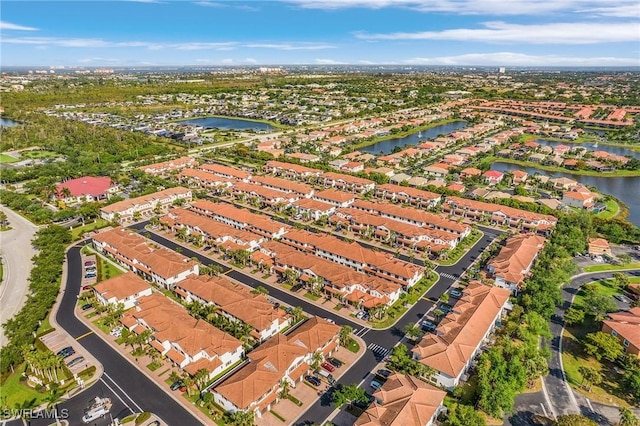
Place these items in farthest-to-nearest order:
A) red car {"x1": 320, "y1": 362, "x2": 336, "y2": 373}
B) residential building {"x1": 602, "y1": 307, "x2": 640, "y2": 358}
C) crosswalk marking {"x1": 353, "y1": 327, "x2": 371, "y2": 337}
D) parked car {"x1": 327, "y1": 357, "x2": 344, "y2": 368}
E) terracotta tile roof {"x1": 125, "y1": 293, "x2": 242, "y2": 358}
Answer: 1. crosswalk marking {"x1": 353, "y1": 327, "x2": 371, "y2": 337}
2. residential building {"x1": 602, "y1": 307, "x2": 640, "y2": 358}
3. parked car {"x1": 327, "y1": 357, "x2": 344, "y2": 368}
4. terracotta tile roof {"x1": 125, "y1": 293, "x2": 242, "y2": 358}
5. red car {"x1": 320, "y1": 362, "x2": 336, "y2": 373}

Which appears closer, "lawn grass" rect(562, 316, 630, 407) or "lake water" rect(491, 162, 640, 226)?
"lawn grass" rect(562, 316, 630, 407)

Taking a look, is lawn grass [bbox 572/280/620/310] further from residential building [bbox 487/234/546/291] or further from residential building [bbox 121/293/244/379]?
residential building [bbox 121/293/244/379]

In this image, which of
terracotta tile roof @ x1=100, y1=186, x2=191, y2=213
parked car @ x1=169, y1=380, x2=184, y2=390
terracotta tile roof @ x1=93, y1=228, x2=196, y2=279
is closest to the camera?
parked car @ x1=169, y1=380, x2=184, y2=390

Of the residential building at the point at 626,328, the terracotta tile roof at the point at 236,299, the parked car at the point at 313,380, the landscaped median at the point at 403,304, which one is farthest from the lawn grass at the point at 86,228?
the residential building at the point at 626,328

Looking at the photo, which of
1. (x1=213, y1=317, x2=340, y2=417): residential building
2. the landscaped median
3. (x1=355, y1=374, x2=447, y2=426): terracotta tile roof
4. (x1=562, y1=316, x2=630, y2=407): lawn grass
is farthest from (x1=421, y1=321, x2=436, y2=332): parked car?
(x1=562, y1=316, x2=630, y2=407): lawn grass

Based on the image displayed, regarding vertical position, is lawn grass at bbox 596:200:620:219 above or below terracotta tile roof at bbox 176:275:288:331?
above

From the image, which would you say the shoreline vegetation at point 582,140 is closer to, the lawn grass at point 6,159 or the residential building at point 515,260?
the residential building at point 515,260

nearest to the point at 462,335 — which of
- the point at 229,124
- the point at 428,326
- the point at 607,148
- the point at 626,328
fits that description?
the point at 428,326
